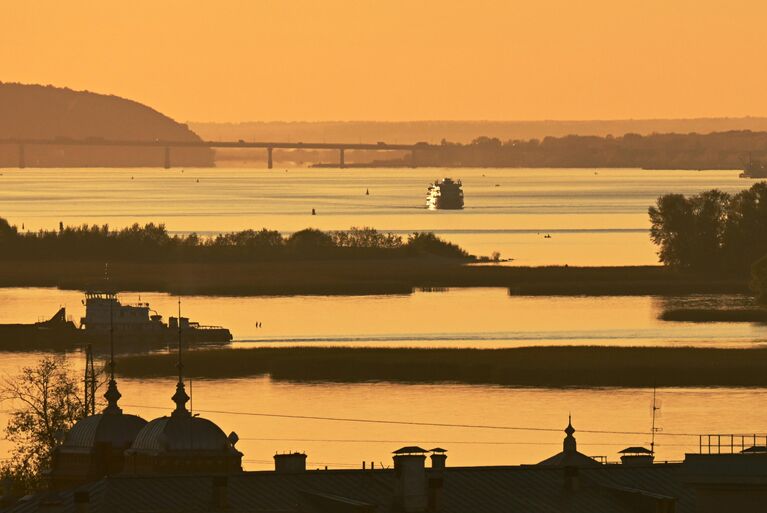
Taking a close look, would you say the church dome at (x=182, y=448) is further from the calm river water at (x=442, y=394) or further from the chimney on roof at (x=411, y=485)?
the calm river water at (x=442, y=394)

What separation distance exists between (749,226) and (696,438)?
102 m

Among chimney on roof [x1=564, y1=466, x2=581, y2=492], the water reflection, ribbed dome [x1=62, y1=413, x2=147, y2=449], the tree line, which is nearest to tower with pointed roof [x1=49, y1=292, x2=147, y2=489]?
ribbed dome [x1=62, y1=413, x2=147, y2=449]

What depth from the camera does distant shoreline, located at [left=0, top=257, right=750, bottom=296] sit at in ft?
585

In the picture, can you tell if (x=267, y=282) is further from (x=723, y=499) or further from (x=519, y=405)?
(x=723, y=499)

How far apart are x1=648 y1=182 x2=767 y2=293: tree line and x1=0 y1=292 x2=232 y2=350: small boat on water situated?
55044 mm

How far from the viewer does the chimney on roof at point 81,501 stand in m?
46.6

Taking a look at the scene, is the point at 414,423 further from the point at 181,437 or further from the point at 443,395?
the point at 181,437

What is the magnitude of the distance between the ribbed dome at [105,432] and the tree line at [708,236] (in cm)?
13439

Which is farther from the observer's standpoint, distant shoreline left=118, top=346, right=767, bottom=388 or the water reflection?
the water reflection

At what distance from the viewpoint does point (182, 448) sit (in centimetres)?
5644

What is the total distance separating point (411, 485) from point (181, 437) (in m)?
10.1

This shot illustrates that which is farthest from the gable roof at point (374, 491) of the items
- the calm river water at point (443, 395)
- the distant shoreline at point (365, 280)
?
the distant shoreline at point (365, 280)

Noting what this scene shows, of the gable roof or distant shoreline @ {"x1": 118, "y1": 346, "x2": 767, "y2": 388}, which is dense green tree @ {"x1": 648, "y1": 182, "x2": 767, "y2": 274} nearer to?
distant shoreline @ {"x1": 118, "y1": 346, "x2": 767, "y2": 388}

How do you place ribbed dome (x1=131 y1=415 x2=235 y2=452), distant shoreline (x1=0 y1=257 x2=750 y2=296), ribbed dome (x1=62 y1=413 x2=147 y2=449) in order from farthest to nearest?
1. distant shoreline (x1=0 y1=257 x2=750 y2=296)
2. ribbed dome (x1=62 y1=413 x2=147 y2=449)
3. ribbed dome (x1=131 y1=415 x2=235 y2=452)
